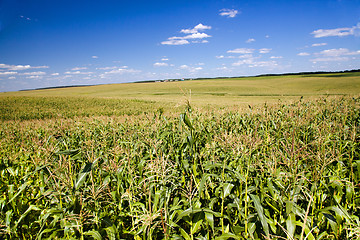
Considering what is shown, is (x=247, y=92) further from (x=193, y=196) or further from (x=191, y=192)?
(x=193, y=196)

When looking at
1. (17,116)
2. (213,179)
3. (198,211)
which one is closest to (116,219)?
(198,211)

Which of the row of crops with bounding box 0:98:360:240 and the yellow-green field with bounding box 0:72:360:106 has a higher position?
the yellow-green field with bounding box 0:72:360:106

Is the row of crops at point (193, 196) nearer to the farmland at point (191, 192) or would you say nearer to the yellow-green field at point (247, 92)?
the farmland at point (191, 192)

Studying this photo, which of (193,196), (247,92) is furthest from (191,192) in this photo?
(247,92)

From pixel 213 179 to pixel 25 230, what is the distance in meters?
3.54

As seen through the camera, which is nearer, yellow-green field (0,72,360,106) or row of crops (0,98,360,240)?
row of crops (0,98,360,240)

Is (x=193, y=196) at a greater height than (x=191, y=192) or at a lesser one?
greater

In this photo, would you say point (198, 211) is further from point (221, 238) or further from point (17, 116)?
point (17, 116)

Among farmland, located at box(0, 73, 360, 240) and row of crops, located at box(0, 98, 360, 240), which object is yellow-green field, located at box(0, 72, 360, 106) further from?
row of crops, located at box(0, 98, 360, 240)

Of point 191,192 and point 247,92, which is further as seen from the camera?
point 247,92

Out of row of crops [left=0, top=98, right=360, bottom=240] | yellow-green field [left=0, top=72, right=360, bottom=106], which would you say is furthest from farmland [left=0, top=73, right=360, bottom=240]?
yellow-green field [left=0, top=72, right=360, bottom=106]

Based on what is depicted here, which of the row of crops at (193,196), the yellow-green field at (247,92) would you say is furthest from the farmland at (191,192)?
the yellow-green field at (247,92)

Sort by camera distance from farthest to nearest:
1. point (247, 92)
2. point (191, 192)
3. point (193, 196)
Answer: point (247, 92), point (191, 192), point (193, 196)

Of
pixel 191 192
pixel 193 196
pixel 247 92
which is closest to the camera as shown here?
pixel 193 196
